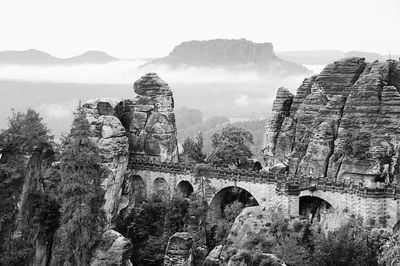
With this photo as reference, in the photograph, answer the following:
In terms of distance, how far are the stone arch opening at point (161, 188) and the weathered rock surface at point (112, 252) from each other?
52.4ft

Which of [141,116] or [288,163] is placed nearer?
[288,163]

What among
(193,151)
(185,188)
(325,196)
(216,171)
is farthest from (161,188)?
(325,196)

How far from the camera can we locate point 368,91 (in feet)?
192

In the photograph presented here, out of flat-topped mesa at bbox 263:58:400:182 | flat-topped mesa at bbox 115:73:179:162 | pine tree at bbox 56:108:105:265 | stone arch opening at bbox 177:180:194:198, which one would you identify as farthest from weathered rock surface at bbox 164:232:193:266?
flat-topped mesa at bbox 115:73:179:162

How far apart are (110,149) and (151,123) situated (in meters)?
9.19

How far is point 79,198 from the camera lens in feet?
153

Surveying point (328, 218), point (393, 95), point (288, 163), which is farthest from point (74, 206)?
point (393, 95)

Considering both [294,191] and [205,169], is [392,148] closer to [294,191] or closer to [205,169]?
[294,191]

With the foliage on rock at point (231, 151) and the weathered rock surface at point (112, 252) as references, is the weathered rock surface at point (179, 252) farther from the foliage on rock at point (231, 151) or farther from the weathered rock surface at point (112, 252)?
the foliage on rock at point (231, 151)

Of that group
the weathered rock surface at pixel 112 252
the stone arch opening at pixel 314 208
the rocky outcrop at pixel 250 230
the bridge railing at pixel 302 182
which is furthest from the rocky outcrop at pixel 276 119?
the weathered rock surface at pixel 112 252

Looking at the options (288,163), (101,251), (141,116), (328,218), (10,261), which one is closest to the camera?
(101,251)

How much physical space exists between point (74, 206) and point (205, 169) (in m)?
16.4

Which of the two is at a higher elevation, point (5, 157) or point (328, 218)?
point (5, 157)

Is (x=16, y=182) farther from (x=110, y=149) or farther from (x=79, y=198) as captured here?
(x=110, y=149)
